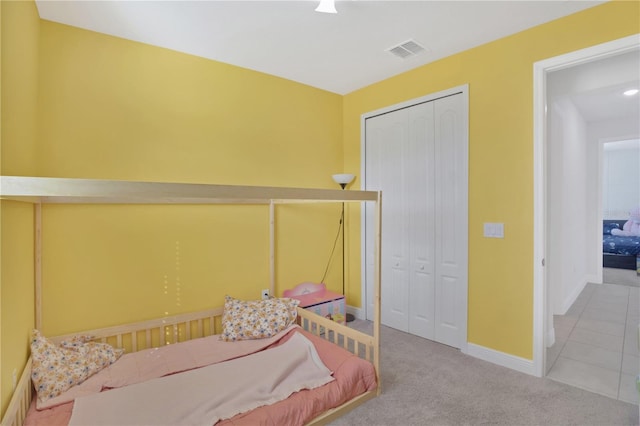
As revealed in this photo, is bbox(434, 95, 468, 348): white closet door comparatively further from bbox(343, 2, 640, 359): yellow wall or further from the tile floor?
the tile floor

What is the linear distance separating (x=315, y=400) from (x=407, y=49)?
2.65m

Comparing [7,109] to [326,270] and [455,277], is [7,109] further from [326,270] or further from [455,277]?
[455,277]

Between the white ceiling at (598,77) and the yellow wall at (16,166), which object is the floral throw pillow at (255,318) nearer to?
the yellow wall at (16,166)

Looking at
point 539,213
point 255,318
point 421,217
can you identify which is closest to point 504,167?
point 539,213

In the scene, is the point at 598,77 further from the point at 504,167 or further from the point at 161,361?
the point at 161,361

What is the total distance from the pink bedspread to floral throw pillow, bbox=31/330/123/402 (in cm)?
12

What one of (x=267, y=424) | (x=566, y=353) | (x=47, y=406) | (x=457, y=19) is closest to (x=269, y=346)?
(x=267, y=424)

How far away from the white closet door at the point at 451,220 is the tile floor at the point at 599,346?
0.79 metres

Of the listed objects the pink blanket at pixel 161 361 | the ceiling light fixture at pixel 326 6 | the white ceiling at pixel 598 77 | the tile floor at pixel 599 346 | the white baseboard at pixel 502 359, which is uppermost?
the ceiling light fixture at pixel 326 6

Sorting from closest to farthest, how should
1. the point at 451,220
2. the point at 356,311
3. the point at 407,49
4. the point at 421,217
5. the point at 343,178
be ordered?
the point at 407,49
the point at 451,220
the point at 421,217
the point at 343,178
the point at 356,311

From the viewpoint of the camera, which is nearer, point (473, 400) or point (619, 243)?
point (473, 400)

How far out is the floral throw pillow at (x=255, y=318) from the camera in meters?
2.58

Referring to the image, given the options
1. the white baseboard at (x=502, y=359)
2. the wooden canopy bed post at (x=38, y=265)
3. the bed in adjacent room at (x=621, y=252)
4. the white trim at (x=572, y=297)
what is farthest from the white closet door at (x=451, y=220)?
the bed in adjacent room at (x=621, y=252)

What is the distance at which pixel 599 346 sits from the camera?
293cm
